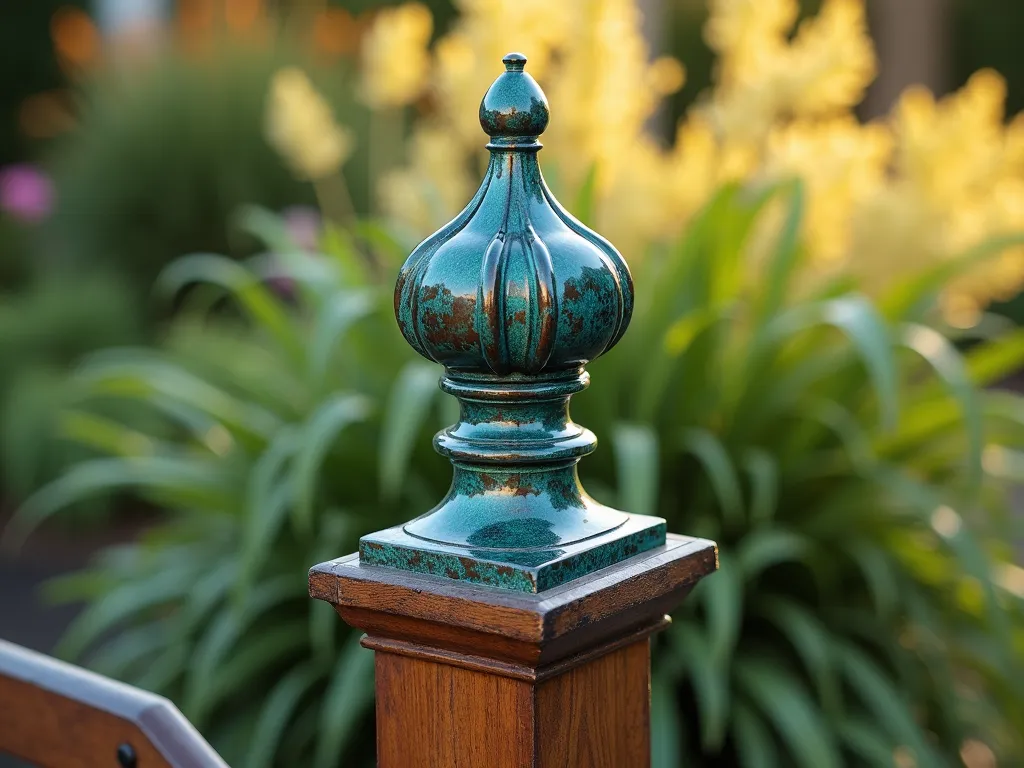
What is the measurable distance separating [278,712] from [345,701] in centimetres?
23

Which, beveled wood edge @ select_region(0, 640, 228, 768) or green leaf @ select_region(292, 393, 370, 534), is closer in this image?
beveled wood edge @ select_region(0, 640, 228, 768)

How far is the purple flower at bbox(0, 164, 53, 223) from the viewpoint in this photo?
7176 millimetres

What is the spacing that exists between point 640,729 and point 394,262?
1916 mm

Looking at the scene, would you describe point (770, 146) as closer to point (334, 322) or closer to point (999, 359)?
point (999, 359)

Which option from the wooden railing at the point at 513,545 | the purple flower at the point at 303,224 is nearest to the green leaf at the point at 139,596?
the wooden railing at the point at 513,545

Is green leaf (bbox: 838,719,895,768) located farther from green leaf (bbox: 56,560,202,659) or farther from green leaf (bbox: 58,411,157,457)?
green leaf (bbox: 58,411,157,457)

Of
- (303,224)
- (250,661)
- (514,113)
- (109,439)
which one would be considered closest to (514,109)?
(514,113)

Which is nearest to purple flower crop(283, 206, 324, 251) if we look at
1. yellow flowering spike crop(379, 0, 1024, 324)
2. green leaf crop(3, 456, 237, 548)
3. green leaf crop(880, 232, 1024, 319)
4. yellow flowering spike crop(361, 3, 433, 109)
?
yellow flowering spike crop(361, 3, 433, 109)

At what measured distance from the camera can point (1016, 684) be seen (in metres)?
2.23

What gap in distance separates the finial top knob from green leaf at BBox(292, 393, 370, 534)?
4.04 ft

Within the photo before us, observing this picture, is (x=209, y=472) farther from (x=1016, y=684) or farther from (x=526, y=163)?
(x=526, y=163)

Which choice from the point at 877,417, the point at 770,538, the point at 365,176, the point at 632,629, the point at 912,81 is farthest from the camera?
the point at 912,81

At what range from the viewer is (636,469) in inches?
82.0

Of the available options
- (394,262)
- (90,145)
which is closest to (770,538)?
(394,262)
